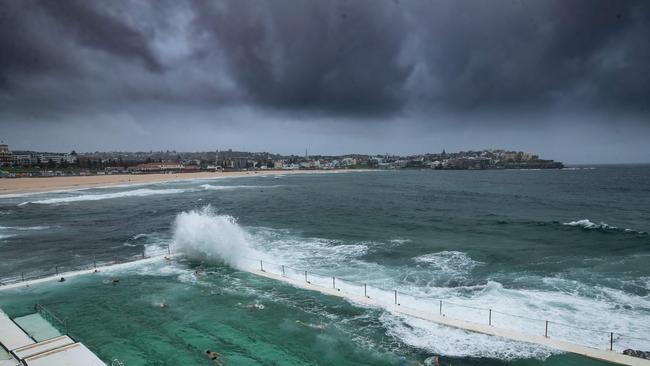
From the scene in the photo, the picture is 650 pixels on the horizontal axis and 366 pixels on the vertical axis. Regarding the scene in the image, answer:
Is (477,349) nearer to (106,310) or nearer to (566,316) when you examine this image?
(566,316)

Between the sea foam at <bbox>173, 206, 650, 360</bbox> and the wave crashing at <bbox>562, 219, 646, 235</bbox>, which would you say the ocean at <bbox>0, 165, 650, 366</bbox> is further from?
the wave crashing at <bbox>562, 219, 646, 235</bbox>

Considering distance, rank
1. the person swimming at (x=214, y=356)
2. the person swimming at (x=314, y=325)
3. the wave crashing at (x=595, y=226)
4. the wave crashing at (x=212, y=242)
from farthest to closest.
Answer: the wave crashing at (x=595, y=226)
the wave crashing at (x=212, y=242)
the person swimming at (x=314, y=325)
the person swimming at (x=214, y=356)

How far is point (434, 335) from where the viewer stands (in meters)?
15.9

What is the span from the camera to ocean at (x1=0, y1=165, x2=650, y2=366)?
49.7 feet

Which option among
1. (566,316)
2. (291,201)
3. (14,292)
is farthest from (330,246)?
(291,201)

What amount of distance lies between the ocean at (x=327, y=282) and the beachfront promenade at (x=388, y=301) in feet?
1.42

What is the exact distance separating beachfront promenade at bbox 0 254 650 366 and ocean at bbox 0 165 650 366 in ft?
1.42

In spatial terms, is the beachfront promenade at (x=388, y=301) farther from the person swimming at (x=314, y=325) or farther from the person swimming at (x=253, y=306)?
the person swimming at (x=253, y=306)

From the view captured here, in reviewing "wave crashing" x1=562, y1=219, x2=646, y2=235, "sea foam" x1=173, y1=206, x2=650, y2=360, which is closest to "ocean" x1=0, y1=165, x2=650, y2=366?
"sea foam" x1=173, y1=206, x2=650, y2=360

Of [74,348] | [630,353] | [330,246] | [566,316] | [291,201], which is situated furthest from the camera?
[291,201]

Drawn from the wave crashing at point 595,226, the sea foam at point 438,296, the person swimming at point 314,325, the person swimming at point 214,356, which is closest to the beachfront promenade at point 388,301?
the sea foam at point 438,296

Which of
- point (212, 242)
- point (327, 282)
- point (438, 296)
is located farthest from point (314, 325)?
point (212, 242)

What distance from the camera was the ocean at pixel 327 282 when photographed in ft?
49.7

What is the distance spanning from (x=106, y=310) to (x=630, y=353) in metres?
21.6
